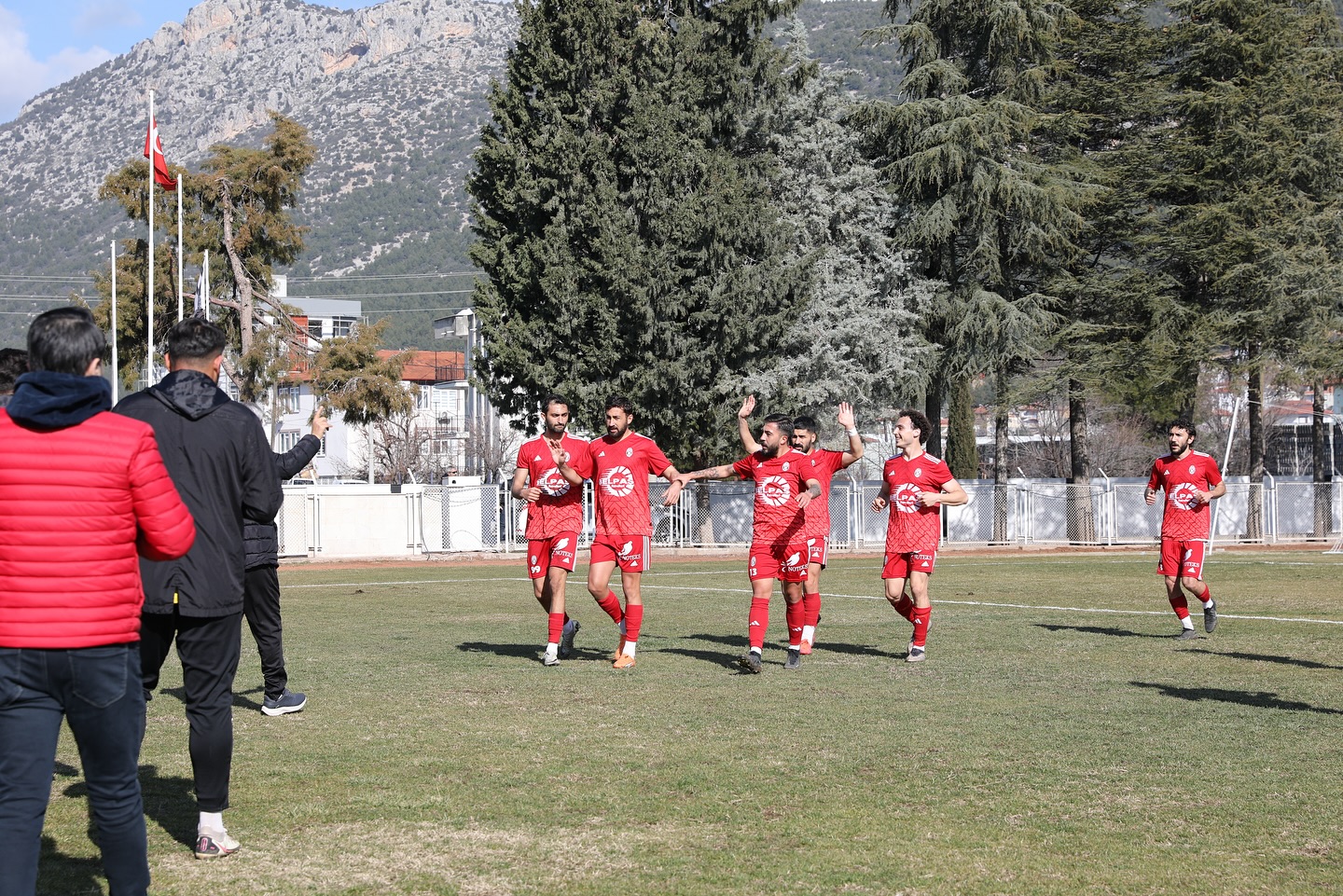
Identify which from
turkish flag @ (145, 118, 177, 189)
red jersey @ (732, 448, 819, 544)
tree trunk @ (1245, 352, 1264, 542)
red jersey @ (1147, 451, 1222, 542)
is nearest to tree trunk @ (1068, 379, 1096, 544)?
tree trunk @ (1245, 352, 1264, 542)

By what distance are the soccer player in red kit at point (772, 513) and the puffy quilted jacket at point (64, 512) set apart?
7416 millimetres

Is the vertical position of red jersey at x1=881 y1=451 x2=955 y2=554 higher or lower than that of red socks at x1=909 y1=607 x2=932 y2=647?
higher

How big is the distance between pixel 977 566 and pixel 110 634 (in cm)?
2625

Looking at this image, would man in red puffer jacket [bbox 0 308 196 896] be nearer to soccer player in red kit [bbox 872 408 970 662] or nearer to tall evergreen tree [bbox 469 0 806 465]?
soccer player in red kit [bbox 872 408 970 662]

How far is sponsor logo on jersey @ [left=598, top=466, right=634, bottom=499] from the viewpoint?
11.6 metres

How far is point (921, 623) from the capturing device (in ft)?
40.4

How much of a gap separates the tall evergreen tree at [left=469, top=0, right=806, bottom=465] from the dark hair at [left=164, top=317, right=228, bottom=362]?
2846cm

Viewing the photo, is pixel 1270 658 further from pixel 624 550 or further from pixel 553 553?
pixel 553 553

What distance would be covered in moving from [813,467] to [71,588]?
26.5ft

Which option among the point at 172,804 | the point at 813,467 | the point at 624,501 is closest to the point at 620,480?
the point at 624,501

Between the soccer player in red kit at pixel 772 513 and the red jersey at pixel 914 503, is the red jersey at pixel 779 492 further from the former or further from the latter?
the red jersey at pixel 914 503

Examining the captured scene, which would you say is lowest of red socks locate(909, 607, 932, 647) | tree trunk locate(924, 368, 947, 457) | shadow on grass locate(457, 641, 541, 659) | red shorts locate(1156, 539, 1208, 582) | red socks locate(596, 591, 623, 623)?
shadow on grass locate(457, 641, 541, 659)

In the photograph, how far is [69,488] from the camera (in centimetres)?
439

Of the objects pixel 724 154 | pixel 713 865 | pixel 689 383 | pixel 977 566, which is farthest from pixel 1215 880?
pixel 724 154
